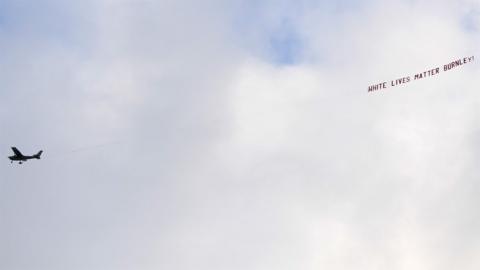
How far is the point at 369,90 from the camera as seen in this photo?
570 ft

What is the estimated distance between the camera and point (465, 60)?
16050 centimetres

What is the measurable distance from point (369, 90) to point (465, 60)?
97.5 ft

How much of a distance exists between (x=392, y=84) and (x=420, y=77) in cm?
854

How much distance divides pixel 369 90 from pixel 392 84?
7.95 meters

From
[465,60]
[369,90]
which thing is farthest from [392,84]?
[465,60]

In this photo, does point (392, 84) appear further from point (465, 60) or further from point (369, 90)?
point (465, 60)

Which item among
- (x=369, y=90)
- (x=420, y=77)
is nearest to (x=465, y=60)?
(x=420, y=77)

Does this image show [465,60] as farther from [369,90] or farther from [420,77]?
[369,90]

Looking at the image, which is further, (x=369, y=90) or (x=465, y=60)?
(x=369, y=90)

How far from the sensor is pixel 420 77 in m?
166

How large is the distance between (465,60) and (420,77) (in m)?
13.6

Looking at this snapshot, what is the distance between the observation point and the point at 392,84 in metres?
169

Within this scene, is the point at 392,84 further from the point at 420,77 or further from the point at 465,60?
the point at 465,60
